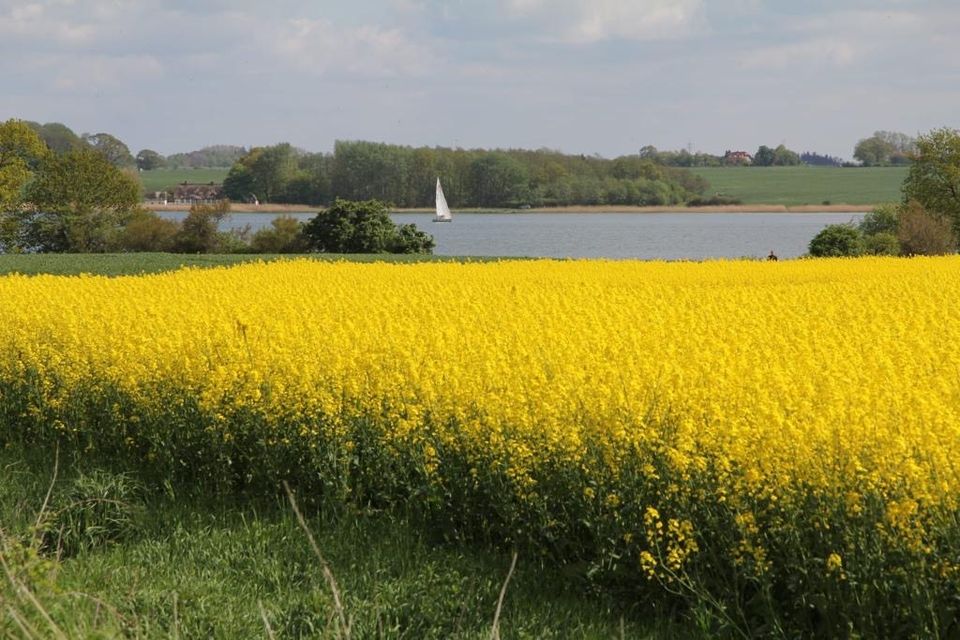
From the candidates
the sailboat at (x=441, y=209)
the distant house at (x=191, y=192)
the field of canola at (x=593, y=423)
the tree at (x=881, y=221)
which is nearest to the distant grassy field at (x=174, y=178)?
the distant house at (x=191, y=192)

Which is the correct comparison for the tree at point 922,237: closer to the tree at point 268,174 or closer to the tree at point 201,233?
the tree at point 201,233

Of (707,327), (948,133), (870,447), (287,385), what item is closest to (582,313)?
(707,327)

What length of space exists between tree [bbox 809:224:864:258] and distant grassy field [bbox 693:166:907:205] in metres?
72.0

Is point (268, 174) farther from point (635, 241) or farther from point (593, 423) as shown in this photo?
point (593, 423)

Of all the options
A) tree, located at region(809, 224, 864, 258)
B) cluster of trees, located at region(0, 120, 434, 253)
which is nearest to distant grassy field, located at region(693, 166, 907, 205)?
cluster of trees, located at region(0, 120, 434, 253)

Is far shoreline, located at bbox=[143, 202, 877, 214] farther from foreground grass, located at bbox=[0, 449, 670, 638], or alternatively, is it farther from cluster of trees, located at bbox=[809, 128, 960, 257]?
foreground grass, located at bbox=[0, 449, 670, 638]

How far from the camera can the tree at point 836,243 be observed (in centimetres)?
3859

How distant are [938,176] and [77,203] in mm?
52935

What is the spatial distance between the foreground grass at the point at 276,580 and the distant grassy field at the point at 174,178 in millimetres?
139674

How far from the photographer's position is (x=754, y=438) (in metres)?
5.99

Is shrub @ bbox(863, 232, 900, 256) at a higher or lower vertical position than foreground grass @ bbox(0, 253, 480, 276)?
lower

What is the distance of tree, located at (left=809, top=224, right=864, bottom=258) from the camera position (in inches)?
1519

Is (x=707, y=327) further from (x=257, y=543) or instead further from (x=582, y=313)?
(x=257, y=543)

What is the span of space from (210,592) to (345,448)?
59.2 inches
